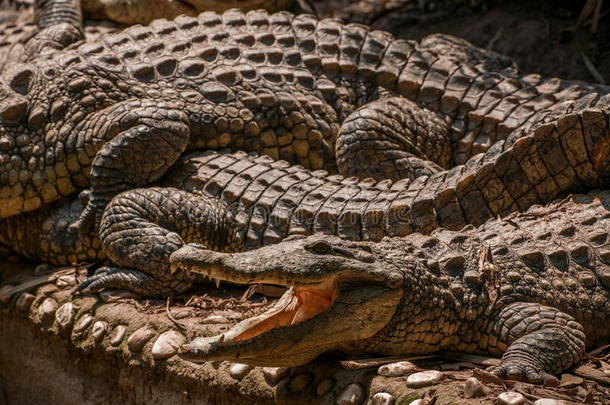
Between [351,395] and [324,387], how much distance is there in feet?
0.43

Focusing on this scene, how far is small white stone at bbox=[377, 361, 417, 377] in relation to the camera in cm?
355

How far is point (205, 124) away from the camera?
535cm

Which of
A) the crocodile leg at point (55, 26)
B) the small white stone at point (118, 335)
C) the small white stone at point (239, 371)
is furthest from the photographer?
the crocodile leg at point (55, 26)

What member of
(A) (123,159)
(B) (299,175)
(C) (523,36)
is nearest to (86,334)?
(A) (123,159)

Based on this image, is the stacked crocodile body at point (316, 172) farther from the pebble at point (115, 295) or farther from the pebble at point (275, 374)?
the pebble at point (275, 374)

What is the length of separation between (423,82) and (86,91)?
6.47ft

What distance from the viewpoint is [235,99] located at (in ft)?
18.0

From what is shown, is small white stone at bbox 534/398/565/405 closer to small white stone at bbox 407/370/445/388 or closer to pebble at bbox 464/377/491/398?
pebble at bbox 464/377/491/398

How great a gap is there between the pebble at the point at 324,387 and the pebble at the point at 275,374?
17 cm

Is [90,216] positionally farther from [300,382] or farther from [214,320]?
[300,382]

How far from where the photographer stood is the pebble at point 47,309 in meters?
4.88

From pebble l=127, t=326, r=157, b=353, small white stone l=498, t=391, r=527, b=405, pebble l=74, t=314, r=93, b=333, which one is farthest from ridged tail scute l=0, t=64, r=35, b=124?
small white stone l=498, t=391, r=527, b=405

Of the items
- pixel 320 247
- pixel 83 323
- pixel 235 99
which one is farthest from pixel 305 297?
pixel 235 99

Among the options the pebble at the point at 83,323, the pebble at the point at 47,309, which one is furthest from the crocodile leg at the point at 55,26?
the pebble at the point at 83,323
